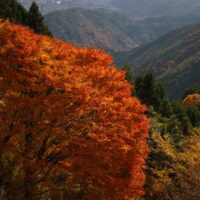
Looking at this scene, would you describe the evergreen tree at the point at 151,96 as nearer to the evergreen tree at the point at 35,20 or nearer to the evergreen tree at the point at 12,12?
the evergreen tree at the point at 35,20

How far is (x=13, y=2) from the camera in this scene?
54094mm

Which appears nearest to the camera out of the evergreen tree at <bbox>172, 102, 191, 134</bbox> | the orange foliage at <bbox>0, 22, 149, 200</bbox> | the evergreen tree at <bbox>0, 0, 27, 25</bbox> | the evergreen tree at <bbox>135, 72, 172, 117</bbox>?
the orange foliage at <bbox>0, 22, 149, 200</bbox>

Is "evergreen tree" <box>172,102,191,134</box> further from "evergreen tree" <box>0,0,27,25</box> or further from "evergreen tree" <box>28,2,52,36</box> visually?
"evergreen tree" <box>0,0,27,25</box>

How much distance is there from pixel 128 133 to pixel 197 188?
8.23 m

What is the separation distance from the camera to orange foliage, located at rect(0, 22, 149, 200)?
61.0ft

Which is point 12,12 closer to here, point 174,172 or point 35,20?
point 35,20

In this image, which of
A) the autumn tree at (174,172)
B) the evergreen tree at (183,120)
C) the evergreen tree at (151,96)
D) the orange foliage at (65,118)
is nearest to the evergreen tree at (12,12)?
the orange foliage at (65,118)

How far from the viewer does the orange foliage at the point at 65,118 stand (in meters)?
18.6

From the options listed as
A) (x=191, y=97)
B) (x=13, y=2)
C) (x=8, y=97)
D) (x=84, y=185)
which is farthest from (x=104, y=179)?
(x=191, y=97)

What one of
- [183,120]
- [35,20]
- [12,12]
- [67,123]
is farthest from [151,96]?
[67,123]

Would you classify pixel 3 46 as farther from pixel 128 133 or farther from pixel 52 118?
pixel 128 133

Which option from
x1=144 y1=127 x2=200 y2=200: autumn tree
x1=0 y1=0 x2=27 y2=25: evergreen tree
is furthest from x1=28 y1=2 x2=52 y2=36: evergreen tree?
x1=144 y1=127 x2=200 y2=200: autumn tree

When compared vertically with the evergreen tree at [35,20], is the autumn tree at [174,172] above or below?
below

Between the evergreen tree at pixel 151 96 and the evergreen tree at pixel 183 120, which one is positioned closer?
the evergreen tree at pixel 151 96
